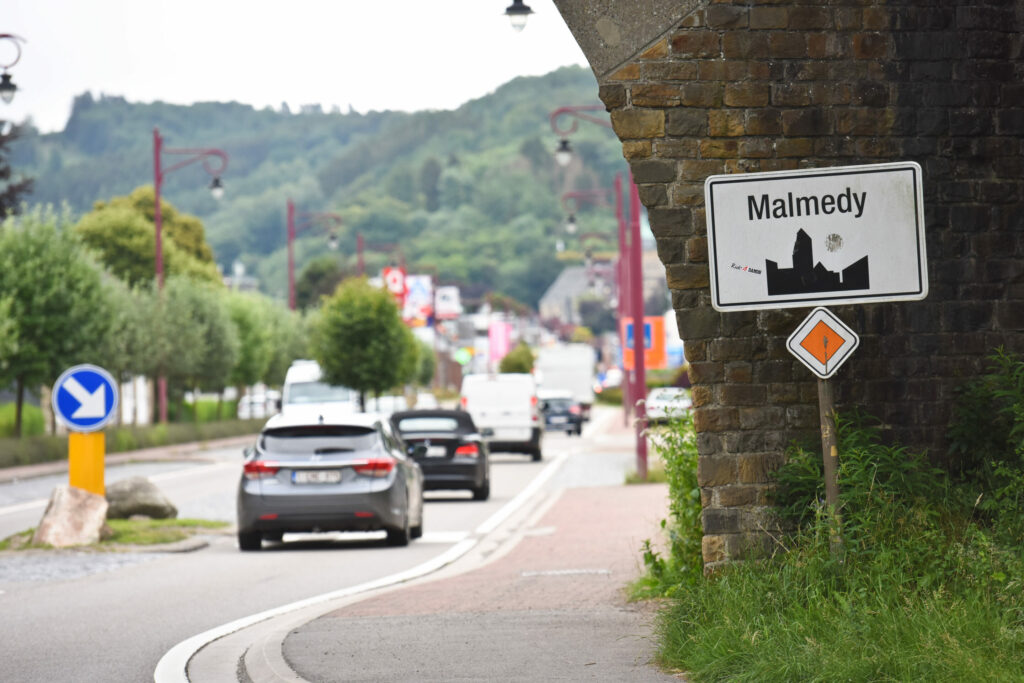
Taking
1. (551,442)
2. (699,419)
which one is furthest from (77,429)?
(551,442)

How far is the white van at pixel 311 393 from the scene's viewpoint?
1954 inches

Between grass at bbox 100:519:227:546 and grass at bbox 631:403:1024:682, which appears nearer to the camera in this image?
grass at bbox 631:403:1024:682

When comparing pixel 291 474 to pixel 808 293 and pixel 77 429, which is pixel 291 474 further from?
pixel 808 293

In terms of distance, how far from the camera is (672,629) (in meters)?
8.46

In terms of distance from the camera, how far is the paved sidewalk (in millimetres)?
8422

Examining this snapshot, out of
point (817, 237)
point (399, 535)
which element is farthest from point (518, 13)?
point (817, 237)

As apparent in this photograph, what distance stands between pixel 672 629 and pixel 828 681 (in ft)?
6.08

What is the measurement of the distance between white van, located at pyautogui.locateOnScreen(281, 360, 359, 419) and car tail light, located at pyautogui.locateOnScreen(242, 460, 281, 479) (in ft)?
100

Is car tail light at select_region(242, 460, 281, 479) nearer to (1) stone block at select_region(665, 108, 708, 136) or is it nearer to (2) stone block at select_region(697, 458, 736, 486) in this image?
(2) stone block at select_region(697, 458, 736, 486)

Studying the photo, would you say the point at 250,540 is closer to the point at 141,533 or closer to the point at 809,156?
the point at 141,533

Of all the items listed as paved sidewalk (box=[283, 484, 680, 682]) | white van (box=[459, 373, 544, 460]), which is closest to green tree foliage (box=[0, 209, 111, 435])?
white van (box=[459, 373, 544, 460])

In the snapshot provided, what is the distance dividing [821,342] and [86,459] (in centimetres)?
1141

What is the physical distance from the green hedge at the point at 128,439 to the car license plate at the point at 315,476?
22.4 meters

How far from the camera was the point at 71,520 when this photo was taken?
58.8ft
